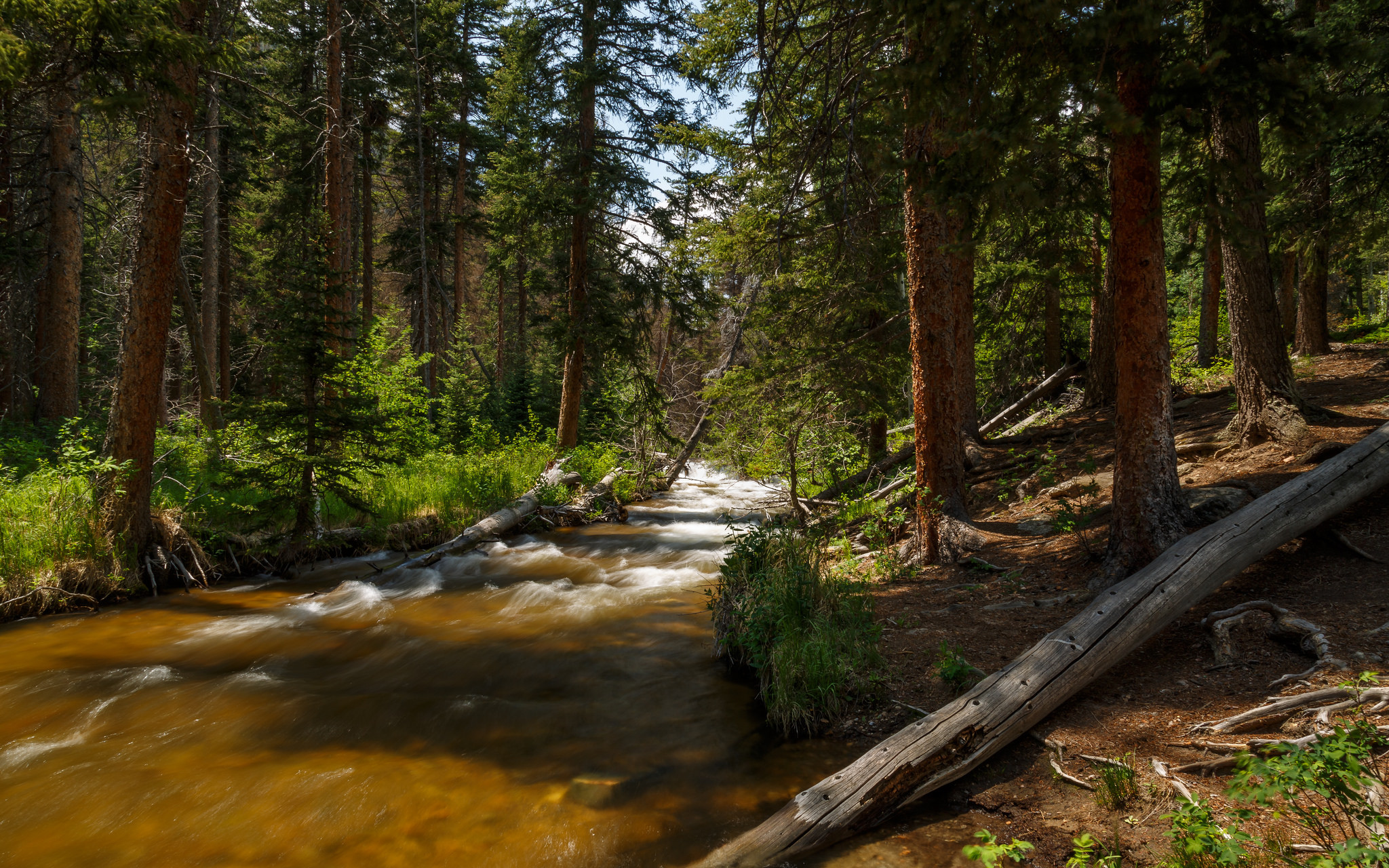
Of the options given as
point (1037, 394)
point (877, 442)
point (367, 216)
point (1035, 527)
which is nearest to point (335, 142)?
point (367, 216)

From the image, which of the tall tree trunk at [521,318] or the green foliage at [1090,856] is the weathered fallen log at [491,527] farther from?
the tall tree trunk at [521,318]

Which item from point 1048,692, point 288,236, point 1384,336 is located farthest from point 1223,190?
point 288,236

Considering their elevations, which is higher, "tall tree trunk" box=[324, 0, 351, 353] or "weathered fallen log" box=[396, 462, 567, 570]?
"tall tree trunk" box=[324, 0, 351, 353]

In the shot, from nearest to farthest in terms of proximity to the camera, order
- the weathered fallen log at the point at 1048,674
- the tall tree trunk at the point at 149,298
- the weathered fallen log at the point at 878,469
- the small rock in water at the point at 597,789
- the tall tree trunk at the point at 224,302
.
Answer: the weathered fallen log at the point at 1048,674, the small rock in water at the point at 597,789, the tall tree trunk at the point at 149,298, the weathered fallen log at the point at 878,469, the tall tree trunk at the point at 224,302

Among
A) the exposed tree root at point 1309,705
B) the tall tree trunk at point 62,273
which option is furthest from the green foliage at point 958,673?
the tall tree trunk at point 62,273

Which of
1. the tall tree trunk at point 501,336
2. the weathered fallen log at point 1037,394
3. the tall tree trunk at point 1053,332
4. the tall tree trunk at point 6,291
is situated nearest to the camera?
the weathered fallen log at point 1037,394

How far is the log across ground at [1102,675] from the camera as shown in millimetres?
3277

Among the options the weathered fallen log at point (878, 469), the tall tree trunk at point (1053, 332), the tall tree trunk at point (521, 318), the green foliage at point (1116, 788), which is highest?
the tall tree trunk at point (521, 318)

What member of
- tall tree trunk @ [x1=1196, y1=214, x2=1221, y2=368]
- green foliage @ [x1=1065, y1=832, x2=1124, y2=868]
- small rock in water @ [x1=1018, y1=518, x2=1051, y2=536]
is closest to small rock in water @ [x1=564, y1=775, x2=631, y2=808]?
green foliage @ [x1=1065, y1=832, x2=1124, y2=868]

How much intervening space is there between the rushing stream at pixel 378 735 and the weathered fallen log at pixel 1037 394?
891 cm

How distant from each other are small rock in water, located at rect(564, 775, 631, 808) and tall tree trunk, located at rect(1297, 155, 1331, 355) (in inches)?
508

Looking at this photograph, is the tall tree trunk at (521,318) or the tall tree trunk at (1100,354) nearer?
the tall tree trunk at (1100,354)

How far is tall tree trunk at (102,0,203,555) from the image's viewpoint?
7438 millimetres

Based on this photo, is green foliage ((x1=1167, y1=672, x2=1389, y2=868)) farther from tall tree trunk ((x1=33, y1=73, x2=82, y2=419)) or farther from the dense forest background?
tall tree trunk ((x1=33, y1=73, x2=82, y2=419))
